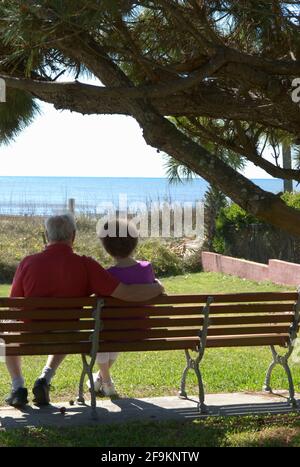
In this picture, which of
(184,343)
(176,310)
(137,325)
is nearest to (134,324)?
(137,325)

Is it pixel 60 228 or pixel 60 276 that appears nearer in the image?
pixel 60 276

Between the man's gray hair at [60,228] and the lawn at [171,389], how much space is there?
1259mm

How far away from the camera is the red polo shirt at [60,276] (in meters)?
5.29

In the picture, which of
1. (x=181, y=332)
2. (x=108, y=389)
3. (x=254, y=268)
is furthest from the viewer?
(x=254, y=268)

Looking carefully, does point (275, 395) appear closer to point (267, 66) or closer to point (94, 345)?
point (94, 345)

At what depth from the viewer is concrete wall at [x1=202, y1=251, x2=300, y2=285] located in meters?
15.2

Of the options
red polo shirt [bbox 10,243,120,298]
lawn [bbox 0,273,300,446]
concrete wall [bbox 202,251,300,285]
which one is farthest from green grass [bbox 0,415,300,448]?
concrete wall [bbox 202,251,300,285]

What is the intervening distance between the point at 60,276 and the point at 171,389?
63.9 inches

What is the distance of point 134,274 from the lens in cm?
564

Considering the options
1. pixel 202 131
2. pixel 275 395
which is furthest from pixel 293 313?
pixel 202 131

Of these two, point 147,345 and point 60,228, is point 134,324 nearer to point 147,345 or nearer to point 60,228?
point 147,345

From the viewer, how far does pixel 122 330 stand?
5.33 metres

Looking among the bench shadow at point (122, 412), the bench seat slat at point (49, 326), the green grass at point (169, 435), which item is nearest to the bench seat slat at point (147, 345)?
the bench seat slat at point (49, 326)

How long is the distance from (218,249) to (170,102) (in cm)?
1342
